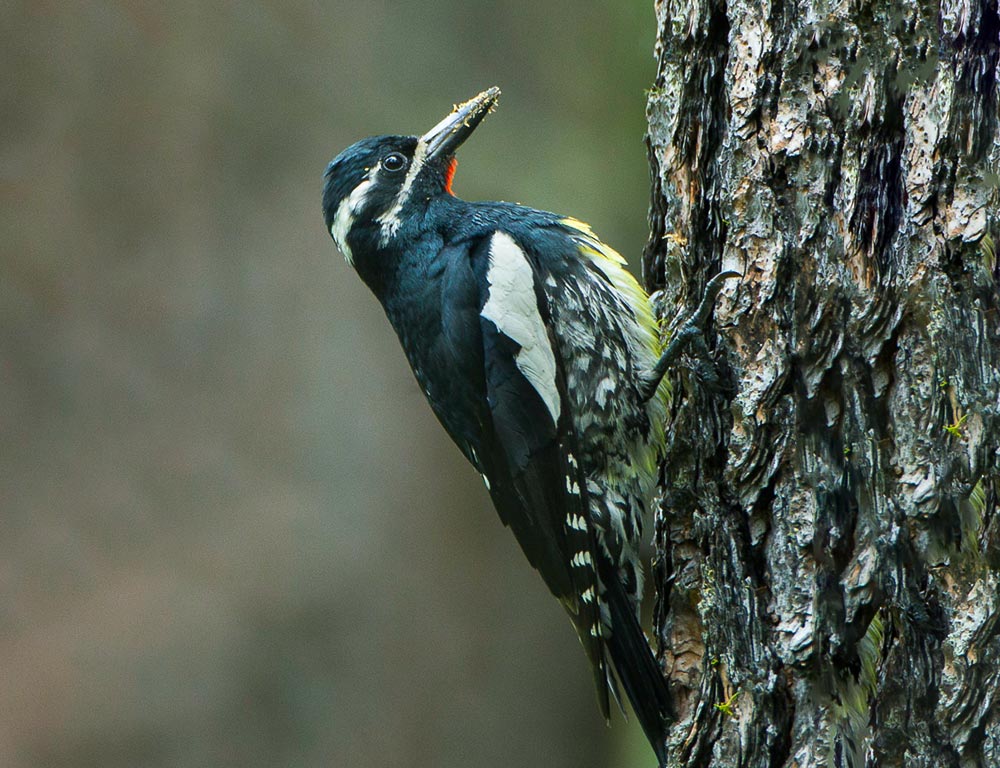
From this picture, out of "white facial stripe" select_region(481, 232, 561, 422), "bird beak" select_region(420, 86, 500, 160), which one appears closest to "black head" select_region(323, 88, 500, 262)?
"bird beak" select_region(420, 86, 500, 160)

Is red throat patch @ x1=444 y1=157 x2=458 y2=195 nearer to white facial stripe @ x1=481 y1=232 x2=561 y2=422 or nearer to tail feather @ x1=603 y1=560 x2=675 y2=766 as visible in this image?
white facial stripe @ x1=481 y1=232 x2=561 y2=422

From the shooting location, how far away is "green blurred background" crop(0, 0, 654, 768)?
3957mm

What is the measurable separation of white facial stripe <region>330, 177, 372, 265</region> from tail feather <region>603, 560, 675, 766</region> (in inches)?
55.3

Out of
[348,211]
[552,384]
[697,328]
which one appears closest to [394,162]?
[348,211]

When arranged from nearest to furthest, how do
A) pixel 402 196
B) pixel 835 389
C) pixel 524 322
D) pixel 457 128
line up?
pixel 835 389 → pixel 524 322 → pixel 402 196 → pixel 457 128

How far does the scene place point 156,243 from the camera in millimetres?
4070

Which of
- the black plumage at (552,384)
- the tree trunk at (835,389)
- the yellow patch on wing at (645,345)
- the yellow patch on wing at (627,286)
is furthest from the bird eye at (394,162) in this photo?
the tree trunk at (835,389)

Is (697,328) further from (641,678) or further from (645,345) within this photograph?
(641,678)

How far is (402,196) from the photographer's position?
3.04 m

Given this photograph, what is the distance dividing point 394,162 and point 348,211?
22 centimetres

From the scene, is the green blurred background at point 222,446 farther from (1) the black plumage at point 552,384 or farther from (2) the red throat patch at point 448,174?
(1) the black plumage at point 552,384

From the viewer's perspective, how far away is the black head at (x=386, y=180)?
3014 mm

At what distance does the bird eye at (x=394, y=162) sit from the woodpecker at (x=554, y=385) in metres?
0.28

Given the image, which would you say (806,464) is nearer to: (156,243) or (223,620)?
(223,620)
